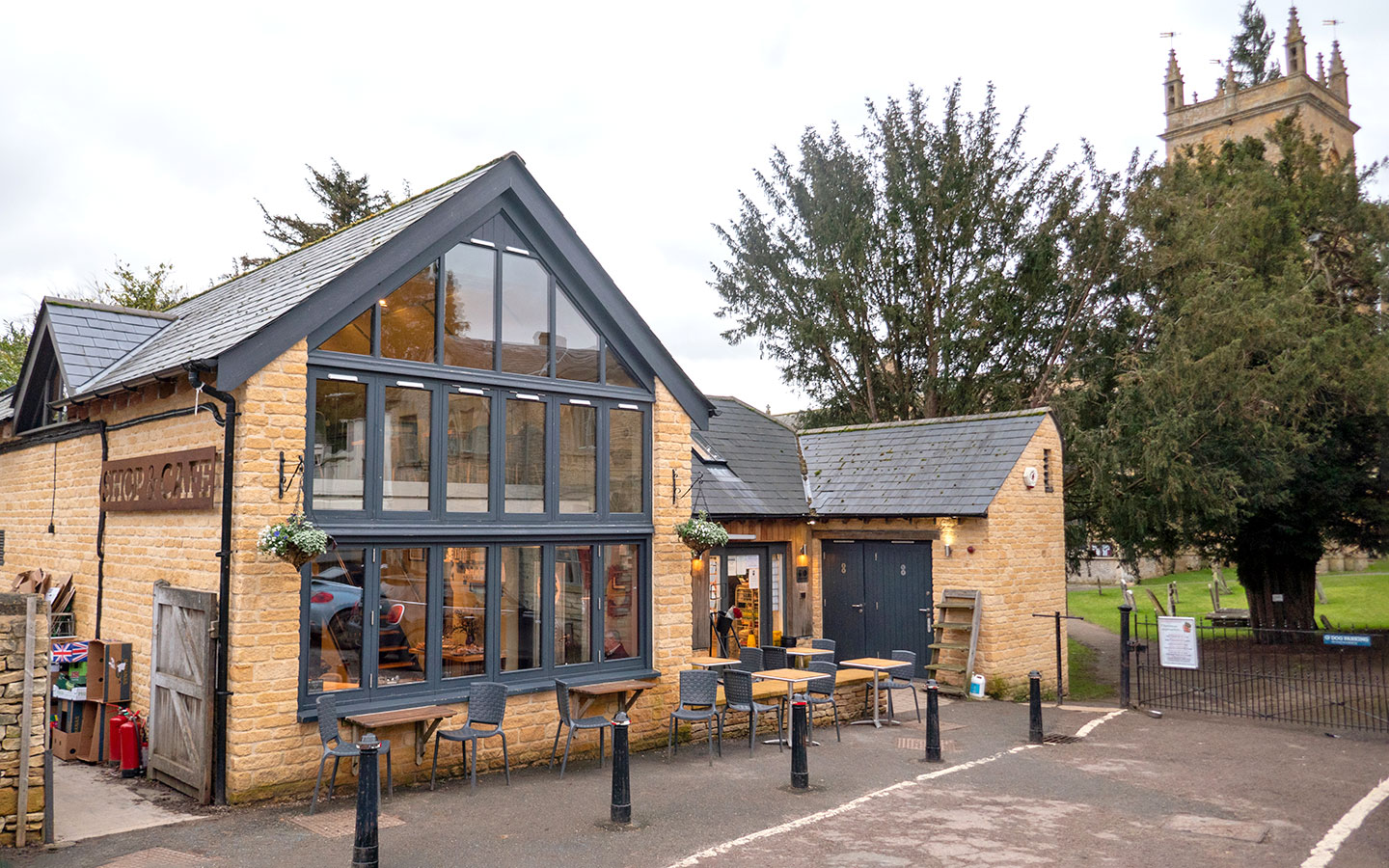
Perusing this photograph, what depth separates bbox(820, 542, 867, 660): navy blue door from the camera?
1748cm

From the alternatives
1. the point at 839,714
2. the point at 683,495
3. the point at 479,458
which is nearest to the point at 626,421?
the point at 683,495

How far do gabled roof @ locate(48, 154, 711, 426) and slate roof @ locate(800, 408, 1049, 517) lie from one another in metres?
5.41

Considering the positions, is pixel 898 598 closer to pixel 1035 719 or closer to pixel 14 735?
pixel 1035 719

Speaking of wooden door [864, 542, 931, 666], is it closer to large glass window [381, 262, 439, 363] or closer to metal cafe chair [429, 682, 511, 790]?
metal cafe chair [429, 682, 511, 790]

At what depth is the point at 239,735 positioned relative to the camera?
28.3 feet

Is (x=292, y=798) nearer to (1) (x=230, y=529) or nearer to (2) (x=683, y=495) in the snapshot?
(1) (x=230, y=529)

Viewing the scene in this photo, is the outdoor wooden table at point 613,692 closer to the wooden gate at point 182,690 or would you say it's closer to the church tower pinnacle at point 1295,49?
the wooden gate at point 182,690

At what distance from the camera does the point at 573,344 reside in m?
11.6

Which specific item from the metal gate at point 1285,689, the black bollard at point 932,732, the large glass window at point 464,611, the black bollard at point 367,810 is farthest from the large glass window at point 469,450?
the metal gate at point 1285,689

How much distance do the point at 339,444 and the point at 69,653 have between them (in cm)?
429

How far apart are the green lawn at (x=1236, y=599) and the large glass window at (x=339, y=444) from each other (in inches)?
923

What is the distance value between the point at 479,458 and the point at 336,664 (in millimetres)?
2643

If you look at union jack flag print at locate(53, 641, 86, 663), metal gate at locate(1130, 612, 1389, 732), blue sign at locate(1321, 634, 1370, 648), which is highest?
union jack flag print at locate(53, 641, 86, 663)

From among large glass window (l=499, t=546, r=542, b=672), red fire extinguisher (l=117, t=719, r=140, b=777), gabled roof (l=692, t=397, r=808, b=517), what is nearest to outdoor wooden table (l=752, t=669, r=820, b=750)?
large glass window (l=499, t=546, r=542, b=672)
